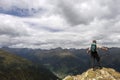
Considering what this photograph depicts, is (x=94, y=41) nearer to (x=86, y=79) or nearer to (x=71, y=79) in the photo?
Result: (x=86, y=79)

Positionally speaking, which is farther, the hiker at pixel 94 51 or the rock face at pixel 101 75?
the hiker at pixel 94 51

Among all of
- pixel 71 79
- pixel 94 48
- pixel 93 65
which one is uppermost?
pixel 94 48

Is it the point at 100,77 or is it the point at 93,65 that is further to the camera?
the point at 93,65

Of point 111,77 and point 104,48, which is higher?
point 104,48

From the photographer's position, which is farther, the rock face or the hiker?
the hiker

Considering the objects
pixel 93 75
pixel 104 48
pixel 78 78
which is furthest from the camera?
pixel 78 78

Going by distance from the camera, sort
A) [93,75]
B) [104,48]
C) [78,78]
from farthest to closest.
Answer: [78,78] → [93,75] → [104,48]

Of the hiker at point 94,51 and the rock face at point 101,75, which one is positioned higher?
the hiker at point 94,51

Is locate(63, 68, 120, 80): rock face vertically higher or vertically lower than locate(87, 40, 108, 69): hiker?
lower

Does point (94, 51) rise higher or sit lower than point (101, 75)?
higher

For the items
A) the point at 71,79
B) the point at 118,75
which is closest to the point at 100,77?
the point at 118,75
